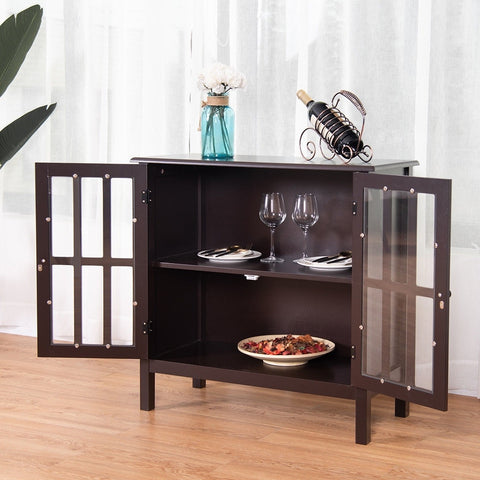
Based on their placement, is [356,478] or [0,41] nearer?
[356,478]

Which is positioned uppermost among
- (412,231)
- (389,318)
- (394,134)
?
(394,134)

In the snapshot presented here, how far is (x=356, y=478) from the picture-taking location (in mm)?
2744

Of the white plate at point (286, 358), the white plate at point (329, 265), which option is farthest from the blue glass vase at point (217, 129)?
the white plate at point (286, 358)

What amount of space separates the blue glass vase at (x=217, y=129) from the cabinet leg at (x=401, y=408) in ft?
3.72

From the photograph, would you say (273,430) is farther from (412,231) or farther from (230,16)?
(230,16)

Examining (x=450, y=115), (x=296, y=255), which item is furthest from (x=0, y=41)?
(x=450, y=115)

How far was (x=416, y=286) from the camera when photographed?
2.88 metres

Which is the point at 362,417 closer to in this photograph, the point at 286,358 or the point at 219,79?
the point at 286,358

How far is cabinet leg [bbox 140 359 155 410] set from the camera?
3.38 metres

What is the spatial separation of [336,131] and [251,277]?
0.62 meters

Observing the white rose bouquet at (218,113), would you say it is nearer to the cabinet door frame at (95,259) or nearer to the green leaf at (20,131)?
the cabinet door frame at (95,259)

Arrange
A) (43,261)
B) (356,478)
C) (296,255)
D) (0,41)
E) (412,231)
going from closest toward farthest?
(356,478) → (412,231) → (43,261) → (296,255) → (0,41)

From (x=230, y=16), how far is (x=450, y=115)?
3.58 feet

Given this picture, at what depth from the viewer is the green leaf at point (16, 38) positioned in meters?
4.16
